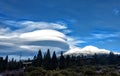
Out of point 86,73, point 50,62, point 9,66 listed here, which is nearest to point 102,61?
point 50,62

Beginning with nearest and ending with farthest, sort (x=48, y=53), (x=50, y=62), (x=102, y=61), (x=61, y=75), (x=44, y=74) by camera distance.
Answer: (x=61, y=75)
(x=44, y=74)
(x=50, y=62)
(x=48, y=53)
(x=102, y=61)

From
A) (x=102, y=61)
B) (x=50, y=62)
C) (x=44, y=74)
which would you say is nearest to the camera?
(x=44, y=74)

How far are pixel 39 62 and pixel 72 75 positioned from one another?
66.2 meters

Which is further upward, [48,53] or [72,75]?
[48,53]

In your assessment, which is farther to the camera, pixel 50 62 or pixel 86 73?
pixel 50 62

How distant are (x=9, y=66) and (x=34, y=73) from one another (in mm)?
72316

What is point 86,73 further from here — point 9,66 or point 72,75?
point 9,66

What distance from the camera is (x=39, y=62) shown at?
11806 cm

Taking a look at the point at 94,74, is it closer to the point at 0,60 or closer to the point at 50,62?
the point at 50,62

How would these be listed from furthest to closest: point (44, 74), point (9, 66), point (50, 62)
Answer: point (9, 66), point (50, 62), point (44, 74)

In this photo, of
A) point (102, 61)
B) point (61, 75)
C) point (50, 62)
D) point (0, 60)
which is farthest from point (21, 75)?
point (102, 61)

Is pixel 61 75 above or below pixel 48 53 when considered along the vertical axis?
below

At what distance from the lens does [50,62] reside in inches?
4469

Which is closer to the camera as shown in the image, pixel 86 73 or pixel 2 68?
pixel 86 73
